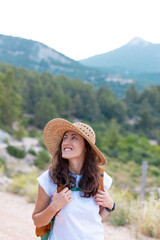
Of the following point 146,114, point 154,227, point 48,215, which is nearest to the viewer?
point 48,215

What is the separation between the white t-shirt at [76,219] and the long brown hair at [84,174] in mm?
35

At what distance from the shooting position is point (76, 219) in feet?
4.91

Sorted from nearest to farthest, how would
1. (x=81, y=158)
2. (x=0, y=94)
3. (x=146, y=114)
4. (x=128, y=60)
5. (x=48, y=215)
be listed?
(x=48, y=215), (x=81, y=158), (x=0, y=94), (x=146, y=114), (x=128, y=60)

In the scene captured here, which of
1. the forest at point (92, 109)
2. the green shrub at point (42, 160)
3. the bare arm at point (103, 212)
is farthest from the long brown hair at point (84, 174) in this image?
the forest at point (92, 109)

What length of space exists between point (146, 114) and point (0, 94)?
75.7ft

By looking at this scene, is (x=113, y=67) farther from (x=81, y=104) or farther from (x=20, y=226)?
(x=20, y=226)

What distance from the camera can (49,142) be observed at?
1779 mm

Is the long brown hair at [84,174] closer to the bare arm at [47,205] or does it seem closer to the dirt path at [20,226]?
the bare arm at [47,205]

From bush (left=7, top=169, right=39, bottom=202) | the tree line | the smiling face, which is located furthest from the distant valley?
the smiling face

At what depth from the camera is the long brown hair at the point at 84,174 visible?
154 cm

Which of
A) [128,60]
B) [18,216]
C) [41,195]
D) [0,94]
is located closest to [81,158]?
[41,195]

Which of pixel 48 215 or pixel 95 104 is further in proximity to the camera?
pixel 95 104

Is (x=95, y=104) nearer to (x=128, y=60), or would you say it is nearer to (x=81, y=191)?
(x=81, y=191)

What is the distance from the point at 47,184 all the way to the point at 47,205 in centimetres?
11
